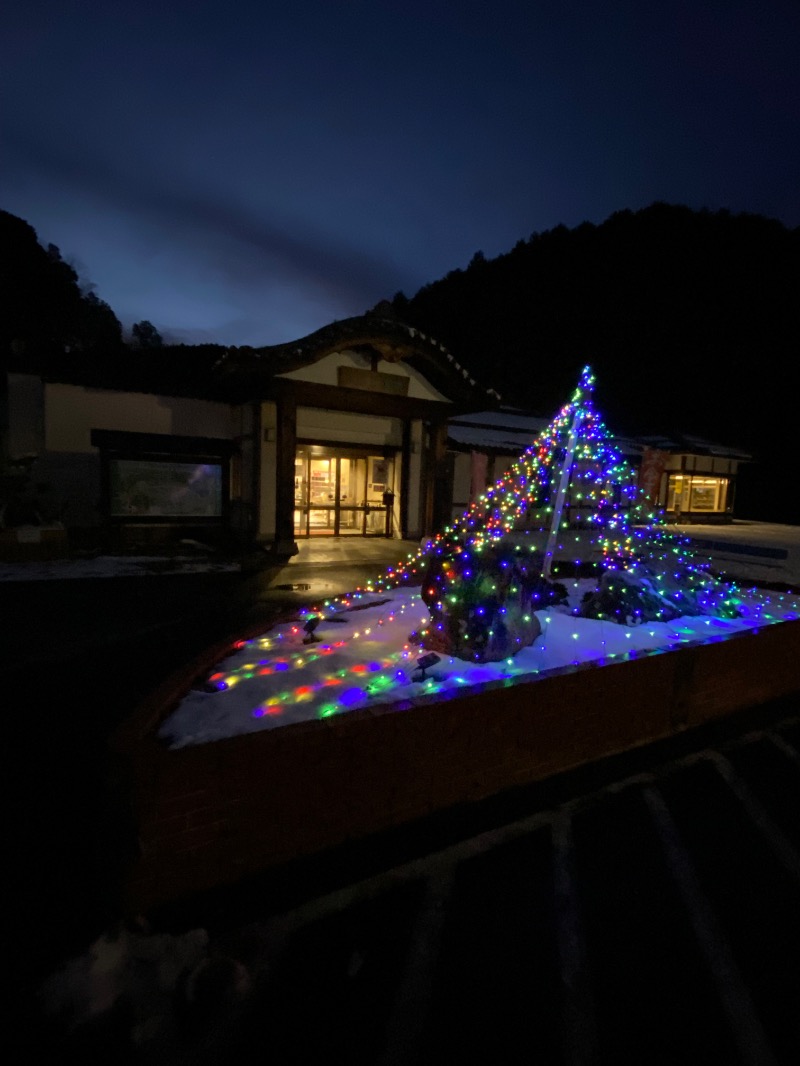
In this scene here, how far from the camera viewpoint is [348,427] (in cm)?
1489

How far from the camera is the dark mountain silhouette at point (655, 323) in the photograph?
35406 mm

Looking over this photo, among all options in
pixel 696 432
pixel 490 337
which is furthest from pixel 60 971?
pixel 490 337

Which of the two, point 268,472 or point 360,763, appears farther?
point 268,472

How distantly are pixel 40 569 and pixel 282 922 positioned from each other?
34.0ft

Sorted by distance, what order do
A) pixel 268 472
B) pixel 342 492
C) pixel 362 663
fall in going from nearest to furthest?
pixel 362 663 < pixel 268 472 < pixel 342 492

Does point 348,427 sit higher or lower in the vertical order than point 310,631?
higher

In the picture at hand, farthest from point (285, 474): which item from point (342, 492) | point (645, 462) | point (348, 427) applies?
point (645, 462)

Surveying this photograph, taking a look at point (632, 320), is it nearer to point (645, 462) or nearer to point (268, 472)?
point (645, 462)

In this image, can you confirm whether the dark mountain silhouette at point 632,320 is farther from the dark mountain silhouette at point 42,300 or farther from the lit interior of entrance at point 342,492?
the lit interior of entrance at point 342,492

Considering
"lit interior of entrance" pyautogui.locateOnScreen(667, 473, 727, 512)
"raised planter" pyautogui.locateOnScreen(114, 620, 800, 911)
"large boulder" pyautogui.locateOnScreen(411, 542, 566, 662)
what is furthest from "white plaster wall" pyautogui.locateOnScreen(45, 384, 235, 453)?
"lit interior of entrance" pyautogui.locateOnScreen(667, 473, 727, 512)

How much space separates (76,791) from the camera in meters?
3.44

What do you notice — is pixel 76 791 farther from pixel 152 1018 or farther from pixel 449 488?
pixel 449 488

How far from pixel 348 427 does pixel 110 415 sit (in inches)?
235

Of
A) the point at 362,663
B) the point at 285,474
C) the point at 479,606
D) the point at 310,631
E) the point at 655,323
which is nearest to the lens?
the point at 362,663
